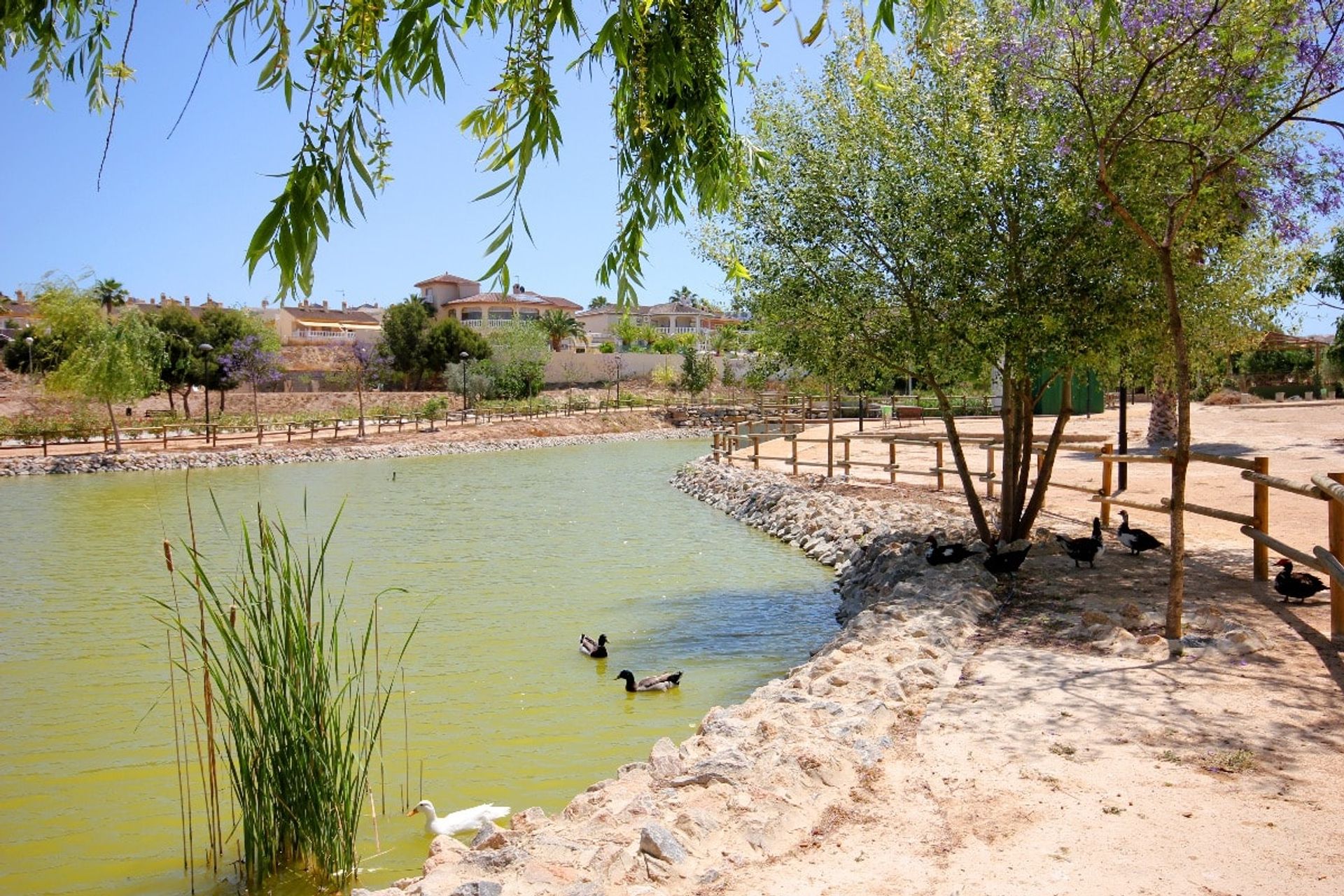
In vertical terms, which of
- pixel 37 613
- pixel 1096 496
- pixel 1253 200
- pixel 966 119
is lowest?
pixel 37 613

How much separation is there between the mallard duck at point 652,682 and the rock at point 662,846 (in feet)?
12.6

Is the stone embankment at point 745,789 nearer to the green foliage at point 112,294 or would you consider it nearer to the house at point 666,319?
the green foliage at point 112,294

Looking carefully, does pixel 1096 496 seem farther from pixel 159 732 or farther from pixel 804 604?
pixel 159 732

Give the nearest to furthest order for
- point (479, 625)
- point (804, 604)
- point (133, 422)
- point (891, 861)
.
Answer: point (891, 861)
point (479, 625)
point (804, 604)
point (133, 422)

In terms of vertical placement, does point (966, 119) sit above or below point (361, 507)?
above

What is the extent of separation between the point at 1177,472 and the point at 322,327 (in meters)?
75.2

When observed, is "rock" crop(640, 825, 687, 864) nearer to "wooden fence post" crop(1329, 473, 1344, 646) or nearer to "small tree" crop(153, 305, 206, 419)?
"wooden fence post" crop(1329, 473, 1344, 646)

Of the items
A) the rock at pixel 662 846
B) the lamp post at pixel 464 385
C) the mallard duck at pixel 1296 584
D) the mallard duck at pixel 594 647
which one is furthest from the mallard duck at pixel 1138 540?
the lamp post at pixel 464 385

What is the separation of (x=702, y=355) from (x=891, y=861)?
55876 millimetres

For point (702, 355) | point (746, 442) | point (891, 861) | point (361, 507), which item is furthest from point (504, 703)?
point (702, 355)

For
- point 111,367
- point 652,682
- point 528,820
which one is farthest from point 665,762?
A: point 111,367

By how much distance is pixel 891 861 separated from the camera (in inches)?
141

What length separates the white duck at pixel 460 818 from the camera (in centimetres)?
500

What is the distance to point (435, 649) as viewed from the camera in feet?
29.6
